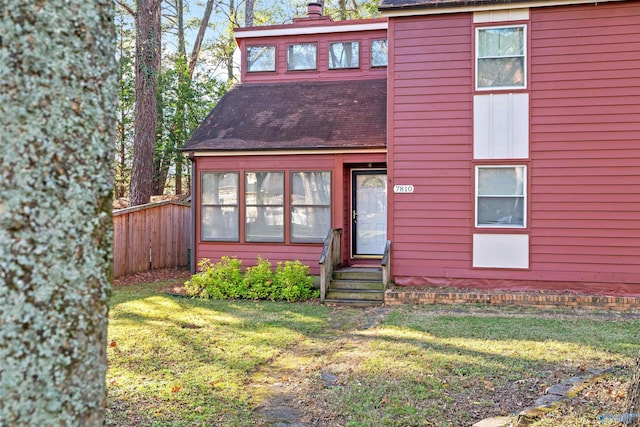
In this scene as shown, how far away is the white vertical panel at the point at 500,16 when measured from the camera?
879cm

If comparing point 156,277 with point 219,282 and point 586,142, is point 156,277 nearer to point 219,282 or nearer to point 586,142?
point 219,282

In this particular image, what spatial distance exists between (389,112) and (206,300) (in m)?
4.78

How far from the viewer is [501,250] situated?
8945 mm

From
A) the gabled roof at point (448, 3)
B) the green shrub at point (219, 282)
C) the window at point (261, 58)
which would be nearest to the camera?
the gabled roof at point (448, 3)

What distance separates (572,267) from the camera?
8695mm

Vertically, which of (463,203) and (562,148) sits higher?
(562,148)

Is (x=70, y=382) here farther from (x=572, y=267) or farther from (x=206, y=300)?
(x=572, y=267)

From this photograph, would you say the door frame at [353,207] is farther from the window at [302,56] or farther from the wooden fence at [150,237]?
the wooden fence at [150,237]

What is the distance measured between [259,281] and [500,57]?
19.4ft

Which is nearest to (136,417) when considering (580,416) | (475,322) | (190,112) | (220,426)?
(220,426)

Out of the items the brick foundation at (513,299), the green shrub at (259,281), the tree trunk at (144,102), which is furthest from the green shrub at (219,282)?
the tree trunk at (144,102)

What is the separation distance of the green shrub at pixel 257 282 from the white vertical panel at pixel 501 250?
3.04m

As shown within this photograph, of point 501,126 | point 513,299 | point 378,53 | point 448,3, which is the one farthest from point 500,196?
point 378,53

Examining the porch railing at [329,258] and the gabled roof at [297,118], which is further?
the gabled roof at [297,118]
